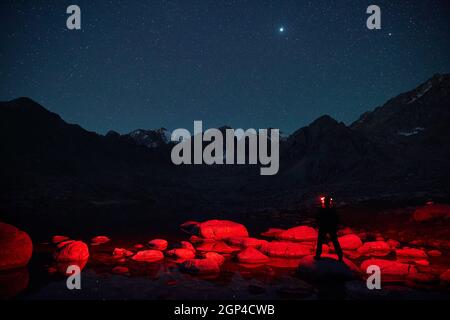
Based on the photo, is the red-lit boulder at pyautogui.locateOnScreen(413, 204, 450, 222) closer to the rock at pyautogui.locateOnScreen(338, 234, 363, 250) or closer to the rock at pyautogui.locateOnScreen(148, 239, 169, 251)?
the rock at pyautogui.locateOnScreen(338, 234, 363, 250)

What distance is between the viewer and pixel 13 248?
39.5ft

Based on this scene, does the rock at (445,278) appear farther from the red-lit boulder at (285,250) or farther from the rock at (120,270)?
the rock at (120,270)

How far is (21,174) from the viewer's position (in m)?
80.6

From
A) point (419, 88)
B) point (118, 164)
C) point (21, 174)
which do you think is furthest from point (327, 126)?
point (419, 88)

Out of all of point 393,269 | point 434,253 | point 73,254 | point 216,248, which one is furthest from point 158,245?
point 434,253

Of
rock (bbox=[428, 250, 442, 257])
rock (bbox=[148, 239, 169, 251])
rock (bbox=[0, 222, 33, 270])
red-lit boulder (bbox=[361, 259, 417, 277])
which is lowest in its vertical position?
rock (bbox=[148, 239, 169, 251])

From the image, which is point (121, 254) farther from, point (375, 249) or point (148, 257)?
point (375, 249)

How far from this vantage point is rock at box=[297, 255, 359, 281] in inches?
416

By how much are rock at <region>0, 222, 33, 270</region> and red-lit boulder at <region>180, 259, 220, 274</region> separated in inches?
227

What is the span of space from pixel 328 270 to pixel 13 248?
35.4ft

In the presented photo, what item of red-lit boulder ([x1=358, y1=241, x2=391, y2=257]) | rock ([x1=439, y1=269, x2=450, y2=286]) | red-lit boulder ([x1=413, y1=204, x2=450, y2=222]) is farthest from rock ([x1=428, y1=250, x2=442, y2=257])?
red-lit boulder ([x1=413, y1=204, x2=450, y2=222])
